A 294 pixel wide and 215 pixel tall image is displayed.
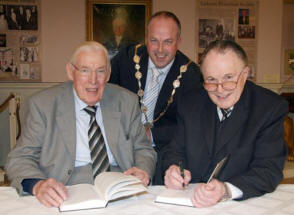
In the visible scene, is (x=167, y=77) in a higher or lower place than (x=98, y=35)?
lower

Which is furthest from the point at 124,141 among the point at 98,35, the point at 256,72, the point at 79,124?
the point at 256,72

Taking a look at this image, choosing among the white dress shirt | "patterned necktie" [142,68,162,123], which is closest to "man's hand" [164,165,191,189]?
the white dress shirt

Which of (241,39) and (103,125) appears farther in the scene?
(241,39)

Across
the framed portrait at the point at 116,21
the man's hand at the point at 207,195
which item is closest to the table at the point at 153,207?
the man's hand at the point at 207,195

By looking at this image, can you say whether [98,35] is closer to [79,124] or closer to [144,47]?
[144,47]

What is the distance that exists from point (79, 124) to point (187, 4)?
4334 mm

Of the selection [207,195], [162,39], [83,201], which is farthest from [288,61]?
[83,201]

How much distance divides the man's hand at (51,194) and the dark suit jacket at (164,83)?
1.38 meters

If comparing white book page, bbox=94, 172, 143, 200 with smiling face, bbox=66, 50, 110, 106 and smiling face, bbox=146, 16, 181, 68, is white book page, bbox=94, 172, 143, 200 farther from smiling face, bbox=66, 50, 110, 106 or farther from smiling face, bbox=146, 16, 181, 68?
smiling face, bbox=146, 16, 181, 68

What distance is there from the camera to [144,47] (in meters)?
3.22

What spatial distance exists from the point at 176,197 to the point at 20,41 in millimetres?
4820

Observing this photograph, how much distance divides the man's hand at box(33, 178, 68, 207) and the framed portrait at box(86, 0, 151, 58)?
14.3 ft

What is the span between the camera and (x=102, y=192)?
158cm

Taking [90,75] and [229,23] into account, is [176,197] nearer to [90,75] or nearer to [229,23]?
[90,75]
